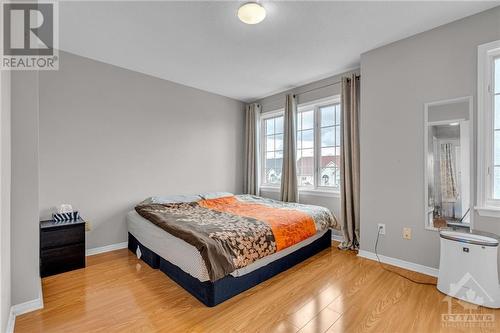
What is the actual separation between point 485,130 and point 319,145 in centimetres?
203

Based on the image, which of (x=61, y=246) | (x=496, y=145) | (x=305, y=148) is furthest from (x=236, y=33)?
(x=61, y=246)

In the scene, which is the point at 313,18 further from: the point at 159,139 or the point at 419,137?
the point at 159,139

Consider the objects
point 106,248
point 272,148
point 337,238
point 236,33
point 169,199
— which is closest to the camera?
point 236,33

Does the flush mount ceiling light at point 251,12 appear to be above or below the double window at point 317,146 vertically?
above

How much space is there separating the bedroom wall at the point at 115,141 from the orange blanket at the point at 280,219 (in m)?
0.90

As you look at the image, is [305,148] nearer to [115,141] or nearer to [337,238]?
[337,238]

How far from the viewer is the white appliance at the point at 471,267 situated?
1870 millimetres

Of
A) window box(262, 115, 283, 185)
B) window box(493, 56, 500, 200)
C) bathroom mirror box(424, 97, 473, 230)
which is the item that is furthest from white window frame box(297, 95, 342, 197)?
window box(493, 56, 500, 200)

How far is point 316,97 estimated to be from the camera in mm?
3822

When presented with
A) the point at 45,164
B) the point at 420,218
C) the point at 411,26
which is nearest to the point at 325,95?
the point at 411,26

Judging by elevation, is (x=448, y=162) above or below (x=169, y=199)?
above

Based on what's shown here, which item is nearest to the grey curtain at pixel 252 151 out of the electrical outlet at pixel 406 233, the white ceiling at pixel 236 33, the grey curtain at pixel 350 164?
the white ceiling at pixel 236 33

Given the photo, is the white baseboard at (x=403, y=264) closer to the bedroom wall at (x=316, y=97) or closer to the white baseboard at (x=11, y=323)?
the bedroom wall at (x=316, y=97)

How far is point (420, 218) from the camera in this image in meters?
2.50
